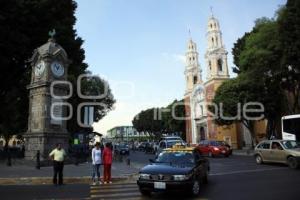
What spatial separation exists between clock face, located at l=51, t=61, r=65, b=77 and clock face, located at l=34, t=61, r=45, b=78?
0.61 meters

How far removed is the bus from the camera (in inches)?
1104

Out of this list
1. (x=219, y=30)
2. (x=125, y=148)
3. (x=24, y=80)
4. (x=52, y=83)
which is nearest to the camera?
(x=52, y=83)

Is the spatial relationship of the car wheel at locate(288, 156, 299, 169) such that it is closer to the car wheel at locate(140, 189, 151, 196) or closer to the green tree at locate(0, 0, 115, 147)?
the car wheel at locate(140, 189, 151, 196)

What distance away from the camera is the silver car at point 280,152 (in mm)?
21750

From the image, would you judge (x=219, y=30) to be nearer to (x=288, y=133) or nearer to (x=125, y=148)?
(x=125, y=148)

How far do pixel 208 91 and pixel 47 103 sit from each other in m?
52.5

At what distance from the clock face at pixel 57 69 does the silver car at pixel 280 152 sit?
44.8ft

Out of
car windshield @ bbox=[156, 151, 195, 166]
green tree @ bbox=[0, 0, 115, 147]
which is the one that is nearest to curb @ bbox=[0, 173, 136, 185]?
car windshield @ bbox=[156, 151, 195, 166]

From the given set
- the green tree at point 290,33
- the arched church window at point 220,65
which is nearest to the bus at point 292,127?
the green tree at point 290,33

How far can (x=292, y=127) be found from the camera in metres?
28.5

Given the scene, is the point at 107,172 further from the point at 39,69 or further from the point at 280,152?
the point at 280,152

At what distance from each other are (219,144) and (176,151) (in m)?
25.2

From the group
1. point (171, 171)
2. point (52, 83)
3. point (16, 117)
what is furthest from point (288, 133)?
point (16, 117)

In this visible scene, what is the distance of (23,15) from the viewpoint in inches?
1323
